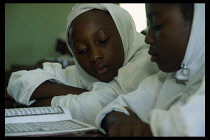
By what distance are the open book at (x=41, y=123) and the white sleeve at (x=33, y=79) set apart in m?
0.38

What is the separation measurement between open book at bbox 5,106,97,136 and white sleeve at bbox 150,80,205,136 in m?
0.29

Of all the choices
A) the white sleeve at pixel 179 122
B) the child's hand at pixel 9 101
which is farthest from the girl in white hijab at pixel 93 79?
the white sleeve at pixel 179 122

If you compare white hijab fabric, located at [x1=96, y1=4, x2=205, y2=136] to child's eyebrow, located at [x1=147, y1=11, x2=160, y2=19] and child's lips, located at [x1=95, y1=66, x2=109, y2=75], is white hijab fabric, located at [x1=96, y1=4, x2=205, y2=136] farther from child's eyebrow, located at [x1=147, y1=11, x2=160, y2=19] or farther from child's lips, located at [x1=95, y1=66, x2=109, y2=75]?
child's lips, located at [x1=95, y1=66, x2=109, y2=75]

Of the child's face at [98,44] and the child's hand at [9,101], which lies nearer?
the child's face at [98,44]

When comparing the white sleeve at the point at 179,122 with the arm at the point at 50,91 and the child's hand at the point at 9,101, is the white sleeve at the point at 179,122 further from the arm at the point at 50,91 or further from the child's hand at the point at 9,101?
the child's hand at the point at 9,101

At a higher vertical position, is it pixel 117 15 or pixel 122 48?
pixel 117 15

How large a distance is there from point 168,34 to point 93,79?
0.75 metres

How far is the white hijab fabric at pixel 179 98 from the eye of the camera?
69 centimetres

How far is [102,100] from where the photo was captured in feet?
4.42

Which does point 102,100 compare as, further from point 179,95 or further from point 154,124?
point 154,124

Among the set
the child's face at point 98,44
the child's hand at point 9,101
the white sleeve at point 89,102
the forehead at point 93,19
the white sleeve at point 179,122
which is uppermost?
the forehead at point 93,19

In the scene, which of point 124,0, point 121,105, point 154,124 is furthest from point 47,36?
point 154,124

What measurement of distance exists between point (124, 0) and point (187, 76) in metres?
0.76

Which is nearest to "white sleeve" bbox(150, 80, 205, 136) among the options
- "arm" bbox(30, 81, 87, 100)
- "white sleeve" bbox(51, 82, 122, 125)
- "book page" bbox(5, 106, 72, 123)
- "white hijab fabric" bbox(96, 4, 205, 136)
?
"white hijab fabric" bbox(96, 4, 205, 136)
